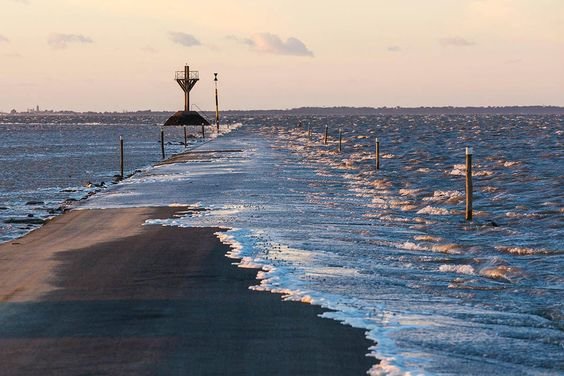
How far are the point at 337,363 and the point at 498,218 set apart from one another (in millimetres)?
15703

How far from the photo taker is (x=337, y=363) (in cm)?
902

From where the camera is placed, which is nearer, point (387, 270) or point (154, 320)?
point (154, 320)

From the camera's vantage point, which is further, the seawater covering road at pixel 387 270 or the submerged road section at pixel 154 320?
the seawater covering road at pixel 387 270

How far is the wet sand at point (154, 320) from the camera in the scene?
353 inches

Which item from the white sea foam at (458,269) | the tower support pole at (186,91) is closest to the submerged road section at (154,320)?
the white sea foam at (458,269)

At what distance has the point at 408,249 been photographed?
58.0 ft

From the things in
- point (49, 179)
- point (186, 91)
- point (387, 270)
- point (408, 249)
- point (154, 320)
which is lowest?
point (49, 179)

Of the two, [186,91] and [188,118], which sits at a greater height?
[186,91]

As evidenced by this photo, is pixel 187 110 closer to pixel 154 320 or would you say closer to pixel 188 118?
pixel 188 118

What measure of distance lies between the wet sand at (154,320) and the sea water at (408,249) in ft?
1.76

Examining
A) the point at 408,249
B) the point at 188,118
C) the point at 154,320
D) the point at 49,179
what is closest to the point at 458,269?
the point at 408,249

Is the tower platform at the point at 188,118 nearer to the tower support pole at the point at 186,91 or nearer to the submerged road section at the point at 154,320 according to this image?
the tower support pole at the point at 186,91

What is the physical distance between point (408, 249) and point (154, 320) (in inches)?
307

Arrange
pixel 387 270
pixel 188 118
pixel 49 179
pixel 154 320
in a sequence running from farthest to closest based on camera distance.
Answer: pixel 188 118, pixel 49 179, pixel 387 270, pixel 154 320
